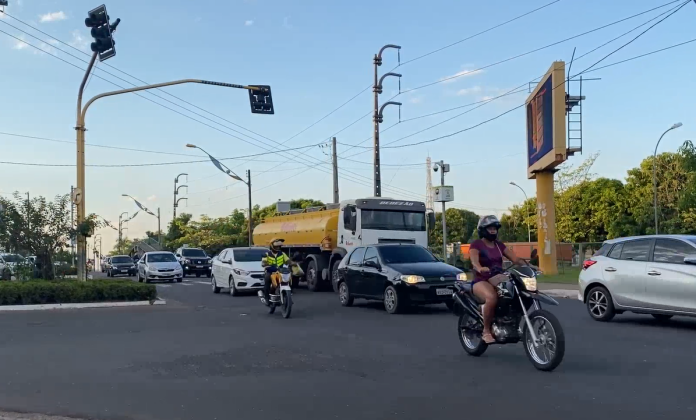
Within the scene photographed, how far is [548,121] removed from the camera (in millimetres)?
30125

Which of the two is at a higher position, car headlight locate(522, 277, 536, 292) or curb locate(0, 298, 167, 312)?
car headlight locate(522, 277, 536, 292)

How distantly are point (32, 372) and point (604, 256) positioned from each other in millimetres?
9894

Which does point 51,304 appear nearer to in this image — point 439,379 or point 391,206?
point 391,206

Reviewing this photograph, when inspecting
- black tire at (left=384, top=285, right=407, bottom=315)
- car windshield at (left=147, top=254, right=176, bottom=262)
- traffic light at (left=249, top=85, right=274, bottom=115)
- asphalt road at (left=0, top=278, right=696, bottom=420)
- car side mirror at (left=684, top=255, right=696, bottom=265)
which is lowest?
asphalt road at (left=0, top=278, right=696, bottom=420)

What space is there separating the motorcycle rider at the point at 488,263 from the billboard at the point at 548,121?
21241 mm

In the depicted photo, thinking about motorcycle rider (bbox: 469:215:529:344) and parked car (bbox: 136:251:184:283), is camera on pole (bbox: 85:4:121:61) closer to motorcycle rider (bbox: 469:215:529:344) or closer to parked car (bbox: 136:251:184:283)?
motorcycle rider (bbox: 469:215:529:344)

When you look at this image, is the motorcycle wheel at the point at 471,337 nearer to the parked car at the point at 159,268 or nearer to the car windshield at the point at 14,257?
the car windshield at the point at 14,257

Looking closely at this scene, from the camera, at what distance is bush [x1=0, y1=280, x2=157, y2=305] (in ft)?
58.4

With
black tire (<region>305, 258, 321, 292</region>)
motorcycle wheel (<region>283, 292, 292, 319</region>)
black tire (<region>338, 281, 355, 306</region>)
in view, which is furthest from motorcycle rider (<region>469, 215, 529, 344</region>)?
black tire (<region>305, 258, 321, 292</region>)

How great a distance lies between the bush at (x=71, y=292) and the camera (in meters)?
17.8

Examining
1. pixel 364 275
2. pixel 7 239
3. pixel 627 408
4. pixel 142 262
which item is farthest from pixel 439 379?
pixel 142 262

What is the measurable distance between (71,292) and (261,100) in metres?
7.32

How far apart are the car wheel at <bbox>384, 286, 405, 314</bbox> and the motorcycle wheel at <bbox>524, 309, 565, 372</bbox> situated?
6863 millimetres

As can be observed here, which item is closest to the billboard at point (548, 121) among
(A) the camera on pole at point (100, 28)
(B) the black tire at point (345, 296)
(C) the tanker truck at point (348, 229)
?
(C) the tanker truck at point (348, 229)
